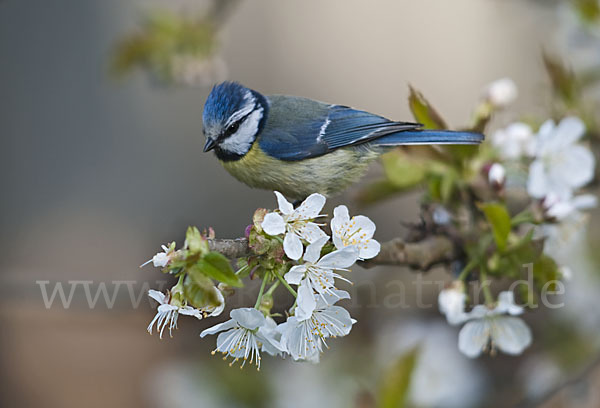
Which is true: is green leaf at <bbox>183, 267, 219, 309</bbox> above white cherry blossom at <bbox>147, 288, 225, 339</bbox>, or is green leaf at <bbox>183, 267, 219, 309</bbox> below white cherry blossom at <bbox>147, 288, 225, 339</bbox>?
above

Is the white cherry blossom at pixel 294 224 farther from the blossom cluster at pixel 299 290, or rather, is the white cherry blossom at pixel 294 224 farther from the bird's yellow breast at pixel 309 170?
the bird's yellow breast at pixel 309 170

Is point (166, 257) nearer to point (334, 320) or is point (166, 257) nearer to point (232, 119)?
point (334, 320)

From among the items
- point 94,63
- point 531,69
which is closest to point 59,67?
point 94,63

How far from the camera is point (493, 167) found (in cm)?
142

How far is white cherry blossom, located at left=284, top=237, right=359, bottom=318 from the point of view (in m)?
0.96

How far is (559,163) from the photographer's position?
1459 mm

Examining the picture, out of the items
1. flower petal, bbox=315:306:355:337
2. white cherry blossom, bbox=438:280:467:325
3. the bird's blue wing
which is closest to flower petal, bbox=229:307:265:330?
flower petal, bbox=315:306:355:337

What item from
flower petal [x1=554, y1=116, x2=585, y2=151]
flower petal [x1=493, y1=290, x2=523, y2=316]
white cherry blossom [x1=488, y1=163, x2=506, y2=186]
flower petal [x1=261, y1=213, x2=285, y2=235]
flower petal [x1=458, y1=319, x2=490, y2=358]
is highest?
flower petal [x1=554, y1=116, x2=585, y2=151]

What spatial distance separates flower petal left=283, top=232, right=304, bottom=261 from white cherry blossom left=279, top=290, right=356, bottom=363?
0.26 feet

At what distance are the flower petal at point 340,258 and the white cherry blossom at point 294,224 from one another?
0.11 ft

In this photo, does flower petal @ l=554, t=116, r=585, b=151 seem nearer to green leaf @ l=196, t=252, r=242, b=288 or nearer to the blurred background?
green leaf @ l=196, t=252, r=242, b=288

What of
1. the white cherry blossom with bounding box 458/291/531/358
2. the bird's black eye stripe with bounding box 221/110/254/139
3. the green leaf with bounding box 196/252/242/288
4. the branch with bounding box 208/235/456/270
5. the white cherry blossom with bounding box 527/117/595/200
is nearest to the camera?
the green leaf with bounding box 196/252/242/288

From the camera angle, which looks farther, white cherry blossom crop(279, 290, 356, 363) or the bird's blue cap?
the bird's blue cap

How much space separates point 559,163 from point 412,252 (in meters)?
0.44
